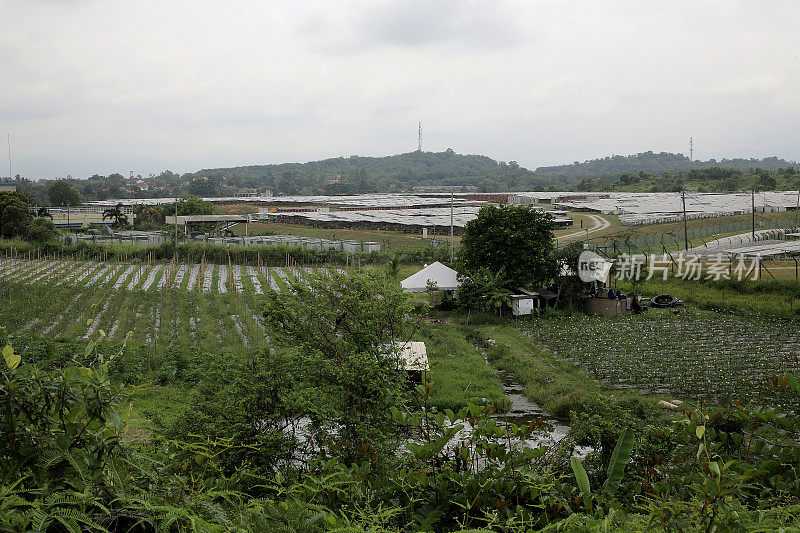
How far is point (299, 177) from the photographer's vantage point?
14138 centimetres

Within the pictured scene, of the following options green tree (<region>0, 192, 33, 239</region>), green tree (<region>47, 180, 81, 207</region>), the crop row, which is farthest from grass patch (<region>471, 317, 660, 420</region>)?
green tree (<region>47, 180, 81, 207</region>)

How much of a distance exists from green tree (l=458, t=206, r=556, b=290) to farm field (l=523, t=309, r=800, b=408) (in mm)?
2000

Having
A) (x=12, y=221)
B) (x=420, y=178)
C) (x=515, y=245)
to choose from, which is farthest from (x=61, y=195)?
(x=420, y=178)

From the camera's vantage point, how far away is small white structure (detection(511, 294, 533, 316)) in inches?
760

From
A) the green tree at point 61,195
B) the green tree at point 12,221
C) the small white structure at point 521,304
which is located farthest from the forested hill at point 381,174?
the small white structure at point 521,304

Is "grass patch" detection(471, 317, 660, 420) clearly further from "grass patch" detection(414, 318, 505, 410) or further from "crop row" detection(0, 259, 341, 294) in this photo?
"crop row" detection(0, 259, 341, 294)

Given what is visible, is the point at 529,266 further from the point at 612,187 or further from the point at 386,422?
the point at 612,187

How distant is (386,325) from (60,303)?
47.0ft

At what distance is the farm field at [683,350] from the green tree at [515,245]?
2000 mm

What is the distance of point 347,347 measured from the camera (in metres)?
7.29

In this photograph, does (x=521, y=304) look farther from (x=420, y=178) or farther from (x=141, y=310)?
(x=420, y=178)

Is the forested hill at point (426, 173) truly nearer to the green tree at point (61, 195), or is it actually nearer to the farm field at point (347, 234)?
the green tree at point (61, 195)

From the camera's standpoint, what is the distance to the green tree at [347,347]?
5879 mm

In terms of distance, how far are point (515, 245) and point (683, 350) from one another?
7014 millimetres
